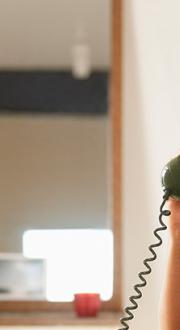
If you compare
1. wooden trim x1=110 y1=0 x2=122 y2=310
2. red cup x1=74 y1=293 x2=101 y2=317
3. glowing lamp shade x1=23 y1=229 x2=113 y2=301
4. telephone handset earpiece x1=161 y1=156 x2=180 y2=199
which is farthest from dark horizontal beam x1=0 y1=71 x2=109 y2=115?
telephone handset earpiece x1=161 y1=156 x2=180 y2=199

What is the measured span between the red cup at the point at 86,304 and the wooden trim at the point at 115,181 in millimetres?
61

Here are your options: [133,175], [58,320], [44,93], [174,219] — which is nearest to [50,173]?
[44,93]

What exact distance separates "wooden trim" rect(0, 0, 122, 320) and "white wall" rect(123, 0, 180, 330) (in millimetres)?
21

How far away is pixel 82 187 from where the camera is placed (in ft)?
6.15

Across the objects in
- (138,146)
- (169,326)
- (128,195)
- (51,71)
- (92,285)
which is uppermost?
Answer: (51,71)

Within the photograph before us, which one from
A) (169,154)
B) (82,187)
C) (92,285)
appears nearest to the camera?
(169,154)

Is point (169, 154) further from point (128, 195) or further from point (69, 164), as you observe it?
point (69, 164)

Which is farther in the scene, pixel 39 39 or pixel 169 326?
pixel 39 39

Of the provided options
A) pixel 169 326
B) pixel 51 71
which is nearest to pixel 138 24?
pixel 51 71

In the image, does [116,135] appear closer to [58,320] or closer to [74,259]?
[74,259]

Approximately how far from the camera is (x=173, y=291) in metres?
0.80

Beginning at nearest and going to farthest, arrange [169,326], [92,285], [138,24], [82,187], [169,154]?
[169,326] < [169,154] < [138,24] < [92,285] < [82,187]

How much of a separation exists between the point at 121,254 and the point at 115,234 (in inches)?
2.1

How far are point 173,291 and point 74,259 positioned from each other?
976mm
